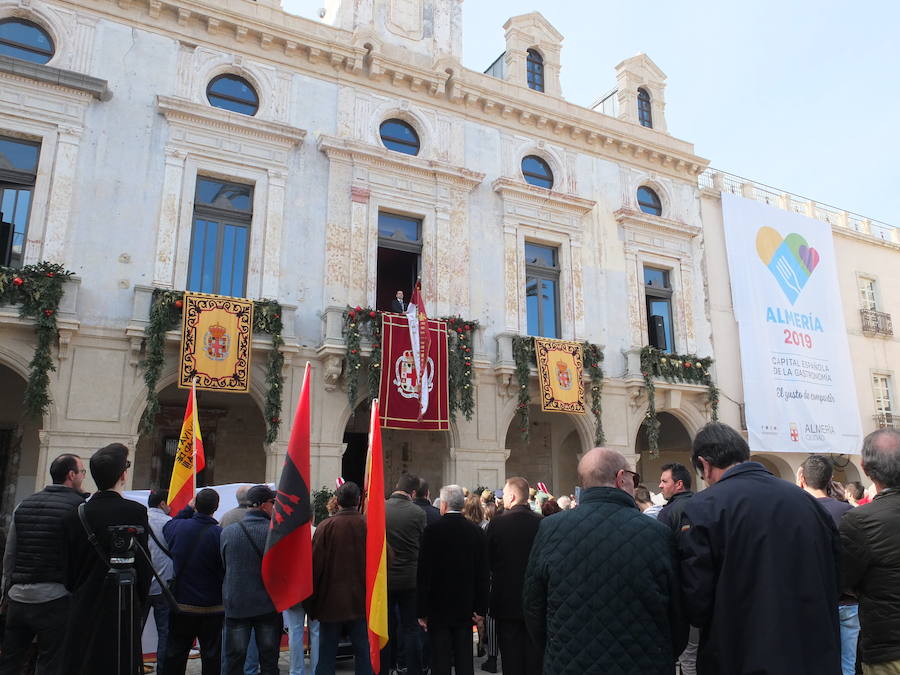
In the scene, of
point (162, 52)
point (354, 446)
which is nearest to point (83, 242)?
point (162, 52)

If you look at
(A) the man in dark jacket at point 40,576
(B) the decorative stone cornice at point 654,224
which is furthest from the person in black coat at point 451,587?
(B) the decorative stone cornice at point 654,224

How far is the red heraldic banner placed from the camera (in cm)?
1399

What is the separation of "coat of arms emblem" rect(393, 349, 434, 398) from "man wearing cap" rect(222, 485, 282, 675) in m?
8.25

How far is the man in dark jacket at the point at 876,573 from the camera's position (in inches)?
133

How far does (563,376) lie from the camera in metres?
16.2

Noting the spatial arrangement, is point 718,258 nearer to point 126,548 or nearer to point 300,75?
point 300,75

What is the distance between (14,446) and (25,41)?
809 centimetres

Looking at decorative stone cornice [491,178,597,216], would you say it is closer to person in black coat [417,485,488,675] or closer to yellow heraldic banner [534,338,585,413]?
yellow heraldic banner [534,338,585,413]

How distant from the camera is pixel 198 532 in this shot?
6148 mm

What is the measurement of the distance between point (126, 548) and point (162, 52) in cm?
1297

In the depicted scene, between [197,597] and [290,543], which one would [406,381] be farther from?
[290,543]

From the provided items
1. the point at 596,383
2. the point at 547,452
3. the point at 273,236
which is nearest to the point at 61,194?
the point at 273,236

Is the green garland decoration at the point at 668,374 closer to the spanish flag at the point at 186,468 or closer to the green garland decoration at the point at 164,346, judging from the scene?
the green garland decoration at the point at 164,346

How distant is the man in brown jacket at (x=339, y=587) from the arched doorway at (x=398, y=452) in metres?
10.9
